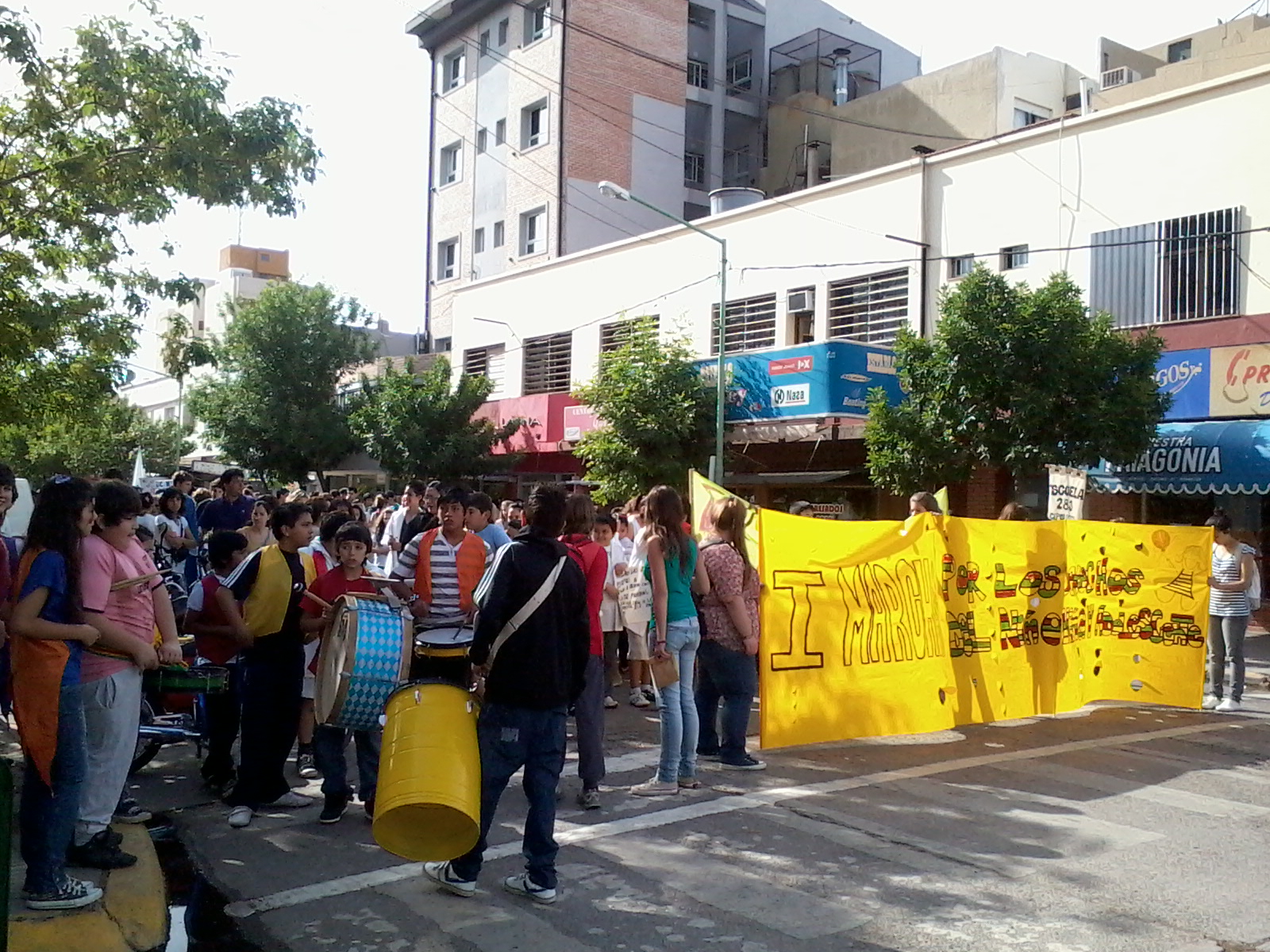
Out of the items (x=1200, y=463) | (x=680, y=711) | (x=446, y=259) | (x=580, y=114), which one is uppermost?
(x=580, y=114)

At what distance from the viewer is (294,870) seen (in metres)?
5.42

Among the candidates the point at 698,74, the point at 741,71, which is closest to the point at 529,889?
the point at 698,74

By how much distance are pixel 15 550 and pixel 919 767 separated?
5.71m

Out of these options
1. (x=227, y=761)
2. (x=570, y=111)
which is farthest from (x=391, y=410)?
(x=227, y=761)

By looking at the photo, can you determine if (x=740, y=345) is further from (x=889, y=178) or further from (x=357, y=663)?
(x=357, y=663)

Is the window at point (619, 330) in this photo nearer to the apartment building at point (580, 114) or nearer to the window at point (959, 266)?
the window at point (959, 266)

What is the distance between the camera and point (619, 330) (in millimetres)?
27438

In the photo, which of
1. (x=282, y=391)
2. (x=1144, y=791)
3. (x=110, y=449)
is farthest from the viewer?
(x=110, y=449)

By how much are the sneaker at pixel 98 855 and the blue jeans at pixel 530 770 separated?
5.12 feet

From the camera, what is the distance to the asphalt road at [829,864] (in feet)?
15.6

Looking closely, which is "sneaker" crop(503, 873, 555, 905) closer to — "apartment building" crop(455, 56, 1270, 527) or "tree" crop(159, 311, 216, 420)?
"tree" crop(159, 311, 216, 420)

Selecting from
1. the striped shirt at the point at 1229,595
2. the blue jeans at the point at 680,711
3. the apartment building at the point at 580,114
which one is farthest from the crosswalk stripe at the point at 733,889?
the apartment building at the point at 580,114

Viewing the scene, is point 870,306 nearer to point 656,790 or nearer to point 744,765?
point 744,765

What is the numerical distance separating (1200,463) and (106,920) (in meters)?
16.1
